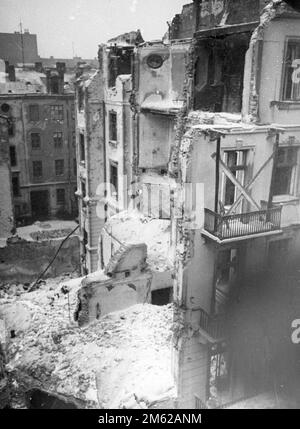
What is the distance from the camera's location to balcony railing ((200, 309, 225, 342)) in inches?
367

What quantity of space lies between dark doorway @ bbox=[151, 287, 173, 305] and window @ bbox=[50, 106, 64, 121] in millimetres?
20800

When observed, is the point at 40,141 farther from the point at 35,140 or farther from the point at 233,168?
the point at 233,168

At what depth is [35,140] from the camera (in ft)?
102

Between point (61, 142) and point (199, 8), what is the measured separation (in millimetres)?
18655

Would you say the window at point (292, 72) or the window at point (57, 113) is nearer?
the window at point (292, 72)

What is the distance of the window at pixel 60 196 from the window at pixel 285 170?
24896 millimetres

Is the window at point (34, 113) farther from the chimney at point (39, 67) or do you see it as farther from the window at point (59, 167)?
the chimney at point (39, 67)

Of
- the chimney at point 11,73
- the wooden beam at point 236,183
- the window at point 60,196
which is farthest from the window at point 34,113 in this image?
the wooden beam at point 236,183

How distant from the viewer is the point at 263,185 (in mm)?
9820

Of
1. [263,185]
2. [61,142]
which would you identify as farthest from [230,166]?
[61,142]

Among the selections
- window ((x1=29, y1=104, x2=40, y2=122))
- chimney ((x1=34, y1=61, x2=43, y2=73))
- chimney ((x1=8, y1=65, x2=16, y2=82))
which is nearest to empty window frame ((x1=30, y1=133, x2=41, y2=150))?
window ((x1=29, y1=104, x2=40, y2=122))

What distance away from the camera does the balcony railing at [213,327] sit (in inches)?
367

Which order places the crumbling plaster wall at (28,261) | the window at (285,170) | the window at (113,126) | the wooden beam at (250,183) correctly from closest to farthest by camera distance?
the wooden beam at (250,183), the window at (285,170), the window at (113,126), the crumbling plaster wall at (28,261)

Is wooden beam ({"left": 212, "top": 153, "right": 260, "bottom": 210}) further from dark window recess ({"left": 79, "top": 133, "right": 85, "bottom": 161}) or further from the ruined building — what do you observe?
dark window recess ({"left": 79, "top": 133, "right": 85, "bottom": 161})
